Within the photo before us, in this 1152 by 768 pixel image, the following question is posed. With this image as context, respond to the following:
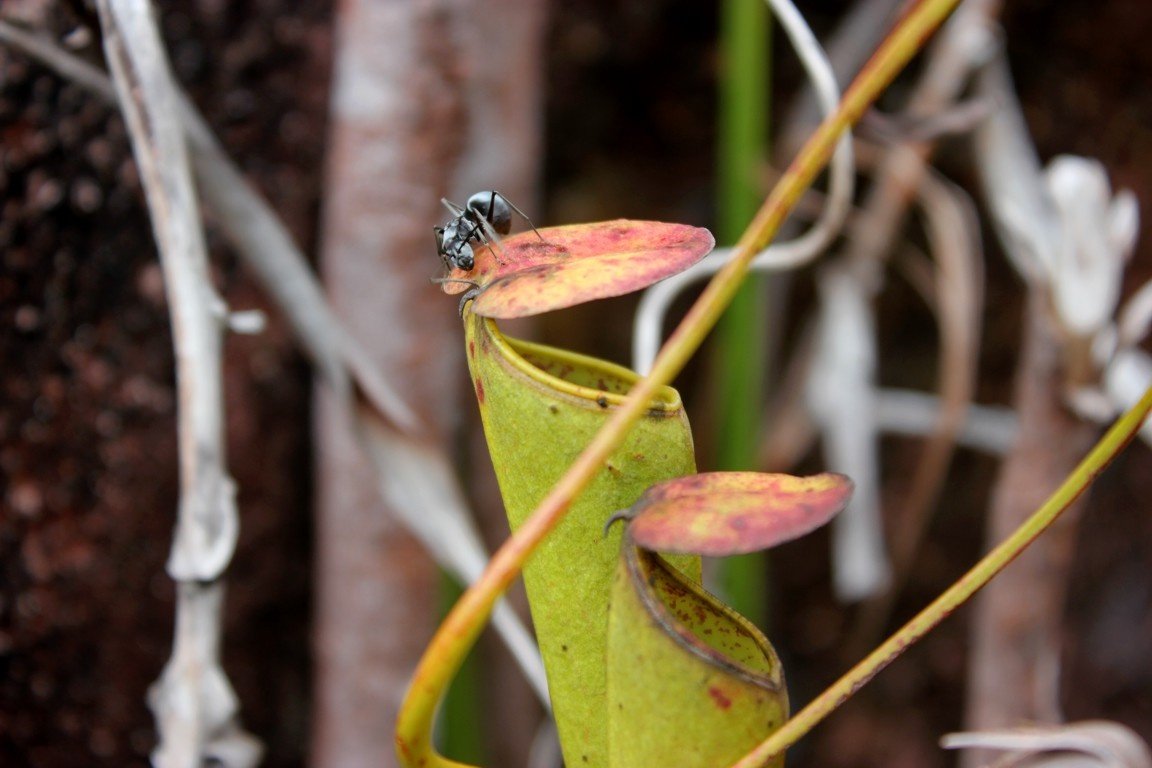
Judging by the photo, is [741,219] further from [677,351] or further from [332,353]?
[677,351]

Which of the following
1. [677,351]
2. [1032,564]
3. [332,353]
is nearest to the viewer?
[677,351]

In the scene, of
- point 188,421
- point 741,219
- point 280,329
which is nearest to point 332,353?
point 188,421

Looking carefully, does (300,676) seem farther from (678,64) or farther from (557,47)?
(678,64)

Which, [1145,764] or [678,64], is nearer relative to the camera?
[1145,764]

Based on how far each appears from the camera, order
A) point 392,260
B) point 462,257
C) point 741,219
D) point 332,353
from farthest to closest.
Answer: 1. point 741,219
2. point 392,260
3. point 332,353
4. point 462,257

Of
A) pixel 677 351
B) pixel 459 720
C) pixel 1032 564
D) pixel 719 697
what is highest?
pixel 677 351

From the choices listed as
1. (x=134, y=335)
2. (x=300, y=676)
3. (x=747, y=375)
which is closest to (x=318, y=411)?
(x=134, y=335)

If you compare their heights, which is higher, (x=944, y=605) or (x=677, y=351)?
(x=677, y=351)

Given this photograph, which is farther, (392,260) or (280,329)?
(280,329)
